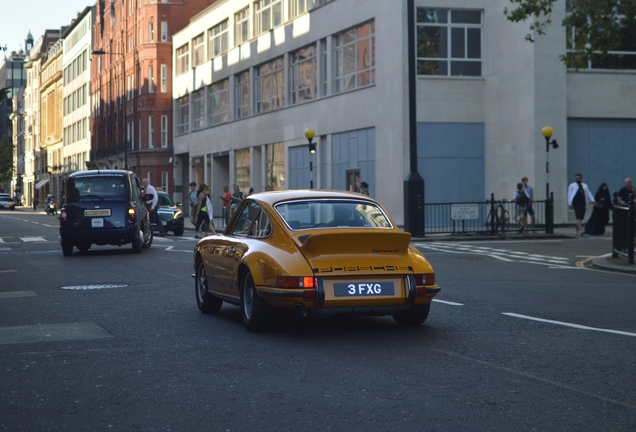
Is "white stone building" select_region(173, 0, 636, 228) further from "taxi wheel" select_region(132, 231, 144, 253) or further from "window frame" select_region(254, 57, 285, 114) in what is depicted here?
"taxi wheel" select_region(132, 231, 144, 253)

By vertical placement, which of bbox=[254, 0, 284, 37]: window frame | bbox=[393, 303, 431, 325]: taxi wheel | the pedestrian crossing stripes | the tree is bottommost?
the pedestrian crossing stripes

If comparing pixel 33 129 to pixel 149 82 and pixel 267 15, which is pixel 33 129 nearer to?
pixel 149 82

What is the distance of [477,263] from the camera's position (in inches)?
828

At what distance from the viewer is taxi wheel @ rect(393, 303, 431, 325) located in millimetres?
10383

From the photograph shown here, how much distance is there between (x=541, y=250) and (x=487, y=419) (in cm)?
1996

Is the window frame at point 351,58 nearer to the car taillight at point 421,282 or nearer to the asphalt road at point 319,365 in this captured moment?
the asphalt road at point 319,365

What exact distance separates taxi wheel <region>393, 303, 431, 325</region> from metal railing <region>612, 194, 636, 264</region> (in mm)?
10000

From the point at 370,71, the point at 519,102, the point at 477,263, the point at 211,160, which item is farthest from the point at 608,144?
the point at 211,160

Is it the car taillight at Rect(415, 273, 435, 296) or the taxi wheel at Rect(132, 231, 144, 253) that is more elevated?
the car taillight at Rect(415, 273, 435, 296)

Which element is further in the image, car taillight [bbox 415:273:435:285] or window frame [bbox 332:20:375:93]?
window frame [bbox 332:20:375:93]

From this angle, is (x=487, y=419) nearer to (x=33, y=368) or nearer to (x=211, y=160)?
(x=33, y=368)

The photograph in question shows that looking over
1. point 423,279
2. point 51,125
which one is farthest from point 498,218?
point 51,125

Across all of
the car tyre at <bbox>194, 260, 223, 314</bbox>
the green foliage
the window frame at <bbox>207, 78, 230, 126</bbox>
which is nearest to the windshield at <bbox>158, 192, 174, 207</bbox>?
the window frame at <bbox>207, 78, 230, 126</bbox>

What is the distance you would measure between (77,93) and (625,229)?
4037 inches
